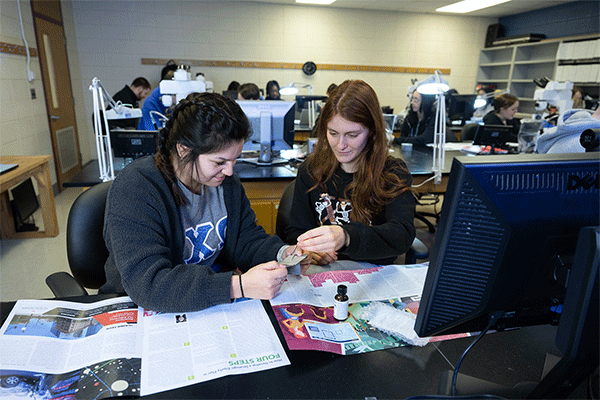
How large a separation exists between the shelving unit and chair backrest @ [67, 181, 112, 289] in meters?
6.76

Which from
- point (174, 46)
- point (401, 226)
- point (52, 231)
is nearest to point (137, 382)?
point (401, 226)

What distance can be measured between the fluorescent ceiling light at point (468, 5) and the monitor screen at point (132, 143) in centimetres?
599

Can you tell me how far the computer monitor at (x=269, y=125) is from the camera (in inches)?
103

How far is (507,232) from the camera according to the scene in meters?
0.57

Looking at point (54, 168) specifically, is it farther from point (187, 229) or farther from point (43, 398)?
point (43, 398)

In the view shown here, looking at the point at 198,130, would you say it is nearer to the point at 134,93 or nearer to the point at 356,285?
the point at 356,285

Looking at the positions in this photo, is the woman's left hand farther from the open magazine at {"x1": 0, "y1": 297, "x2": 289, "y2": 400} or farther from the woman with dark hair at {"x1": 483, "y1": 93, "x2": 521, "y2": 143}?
the woman with dark hair at {"x1": 483, "y1": 93, "x2": 521, "y2": 143}

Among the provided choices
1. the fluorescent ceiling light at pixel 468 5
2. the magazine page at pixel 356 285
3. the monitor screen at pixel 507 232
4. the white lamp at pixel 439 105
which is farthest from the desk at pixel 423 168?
the fluorescent ceiling light at pixel 468 5

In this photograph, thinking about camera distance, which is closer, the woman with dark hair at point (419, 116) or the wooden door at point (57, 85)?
the woman with dark hair at point (419, 116)

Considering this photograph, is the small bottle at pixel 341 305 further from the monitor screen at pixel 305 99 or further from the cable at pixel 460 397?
the monitor screen at pixel 305 99

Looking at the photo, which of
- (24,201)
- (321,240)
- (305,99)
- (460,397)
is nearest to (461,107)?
(305,99)

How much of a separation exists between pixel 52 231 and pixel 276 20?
197 inches

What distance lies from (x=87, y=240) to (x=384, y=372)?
3.45 feet

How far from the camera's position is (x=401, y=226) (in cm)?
139
